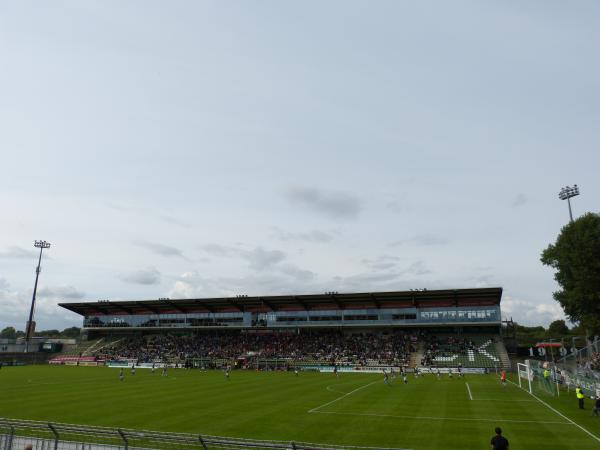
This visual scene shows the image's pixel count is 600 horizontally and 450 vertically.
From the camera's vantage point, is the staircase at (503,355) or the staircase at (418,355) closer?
the staircase at (503,355)

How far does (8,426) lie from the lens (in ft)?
44.4

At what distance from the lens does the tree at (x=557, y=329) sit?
468 ft

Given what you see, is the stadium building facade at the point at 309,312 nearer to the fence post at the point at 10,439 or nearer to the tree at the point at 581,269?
the tree at the point at 581,269

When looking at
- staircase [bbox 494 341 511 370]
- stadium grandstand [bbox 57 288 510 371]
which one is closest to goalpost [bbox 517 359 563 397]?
staircase [bbox 494 341 511 370]

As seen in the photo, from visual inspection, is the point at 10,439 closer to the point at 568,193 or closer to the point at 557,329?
the point at 568,193

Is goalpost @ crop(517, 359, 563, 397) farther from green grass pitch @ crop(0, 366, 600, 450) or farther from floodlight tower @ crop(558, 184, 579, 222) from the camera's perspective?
floodlight tower @ crop(558, 184, 579, 222)

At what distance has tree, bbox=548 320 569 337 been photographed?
14276 centimetres

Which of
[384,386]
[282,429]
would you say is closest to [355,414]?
[282,429]

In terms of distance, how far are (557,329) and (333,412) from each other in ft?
472

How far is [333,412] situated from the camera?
1150 inches

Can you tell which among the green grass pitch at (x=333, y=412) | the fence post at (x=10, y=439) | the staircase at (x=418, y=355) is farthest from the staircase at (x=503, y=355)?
the fence post at (x=10, y=439)

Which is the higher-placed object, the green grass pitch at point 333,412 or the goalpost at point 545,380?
the goalpost at point 545,380

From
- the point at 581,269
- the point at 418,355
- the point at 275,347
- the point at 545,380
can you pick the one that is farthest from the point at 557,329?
the point at 545,380

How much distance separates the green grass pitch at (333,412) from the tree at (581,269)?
1419 centimetres
